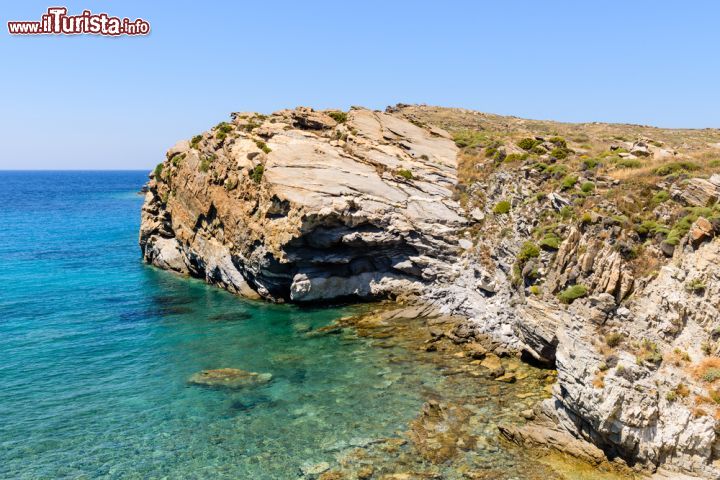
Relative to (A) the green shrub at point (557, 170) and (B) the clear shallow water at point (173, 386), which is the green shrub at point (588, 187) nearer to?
(A) the green shrub at point (557, 170)

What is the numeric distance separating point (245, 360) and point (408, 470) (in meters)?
17.2

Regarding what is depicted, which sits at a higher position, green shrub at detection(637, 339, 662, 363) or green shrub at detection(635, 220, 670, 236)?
green shrub at detection(635, 220, 670, 236)

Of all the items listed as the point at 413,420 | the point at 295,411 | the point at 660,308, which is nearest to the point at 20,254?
the point at 295,411

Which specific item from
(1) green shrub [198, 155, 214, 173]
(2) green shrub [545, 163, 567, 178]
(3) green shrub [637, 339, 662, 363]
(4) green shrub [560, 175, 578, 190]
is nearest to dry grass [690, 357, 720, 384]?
(3) green shrub [637, 339, 662, 363]

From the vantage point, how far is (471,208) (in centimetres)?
4831

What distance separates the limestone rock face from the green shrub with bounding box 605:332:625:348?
69.7 feet

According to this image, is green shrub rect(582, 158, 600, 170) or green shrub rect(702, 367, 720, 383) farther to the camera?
green shrub rect(582, 158, 600, 170)

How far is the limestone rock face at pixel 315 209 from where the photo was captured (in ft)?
150

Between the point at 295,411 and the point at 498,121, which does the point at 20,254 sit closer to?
the point at 295,411

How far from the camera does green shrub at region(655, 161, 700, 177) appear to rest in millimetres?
31688

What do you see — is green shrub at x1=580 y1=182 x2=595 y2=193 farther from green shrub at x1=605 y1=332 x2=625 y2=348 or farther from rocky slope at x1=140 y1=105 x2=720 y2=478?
green shrub at x1=605 y1=332 x2=625 y2=348

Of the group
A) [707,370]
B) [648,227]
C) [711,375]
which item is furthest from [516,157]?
[711,375]

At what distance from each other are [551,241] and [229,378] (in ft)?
78.9

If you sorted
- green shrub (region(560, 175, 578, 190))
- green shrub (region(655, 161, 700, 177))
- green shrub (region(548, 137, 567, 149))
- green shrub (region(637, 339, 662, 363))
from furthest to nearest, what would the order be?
green shrub (region(548, 137, 567, 149))
green shrub (region(560, 175, 578, 190))
green shrub (region(655, 161, 700, 177))
green shrub (region(637, 339, 662, 363))
